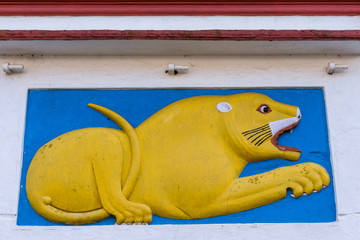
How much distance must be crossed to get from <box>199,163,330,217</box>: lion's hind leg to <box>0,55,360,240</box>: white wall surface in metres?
0.26

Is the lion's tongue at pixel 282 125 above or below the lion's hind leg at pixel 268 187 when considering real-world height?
above

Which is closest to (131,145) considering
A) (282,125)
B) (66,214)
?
(66,214)

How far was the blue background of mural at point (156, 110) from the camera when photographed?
670 centimetres

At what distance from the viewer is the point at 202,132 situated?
7008 mm

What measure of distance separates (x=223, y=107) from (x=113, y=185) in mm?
1479

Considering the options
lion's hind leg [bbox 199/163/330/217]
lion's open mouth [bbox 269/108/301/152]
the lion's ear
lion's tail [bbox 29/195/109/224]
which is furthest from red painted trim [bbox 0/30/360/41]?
lion's tail [bbox 29/195/109/224]

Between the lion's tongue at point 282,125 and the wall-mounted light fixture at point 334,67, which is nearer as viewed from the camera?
the lion's tongue at point 282,125

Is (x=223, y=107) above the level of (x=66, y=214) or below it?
above

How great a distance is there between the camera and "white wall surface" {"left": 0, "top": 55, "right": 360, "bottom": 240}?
6859 mm

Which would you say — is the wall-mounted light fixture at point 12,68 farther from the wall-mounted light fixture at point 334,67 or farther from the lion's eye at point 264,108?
the wall-mounted light fixture at point 334,67

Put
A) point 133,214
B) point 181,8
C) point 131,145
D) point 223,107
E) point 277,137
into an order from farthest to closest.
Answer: point 181,8 < point 223,107 < point 277,137 < point 131,145 < point 133,214

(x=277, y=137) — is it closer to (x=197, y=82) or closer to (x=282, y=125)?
(x=282, y=125)

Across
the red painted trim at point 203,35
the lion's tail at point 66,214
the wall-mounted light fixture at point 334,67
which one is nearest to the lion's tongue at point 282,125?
the wall-mounted light fixture at point 334,67

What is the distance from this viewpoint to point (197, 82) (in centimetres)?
733
